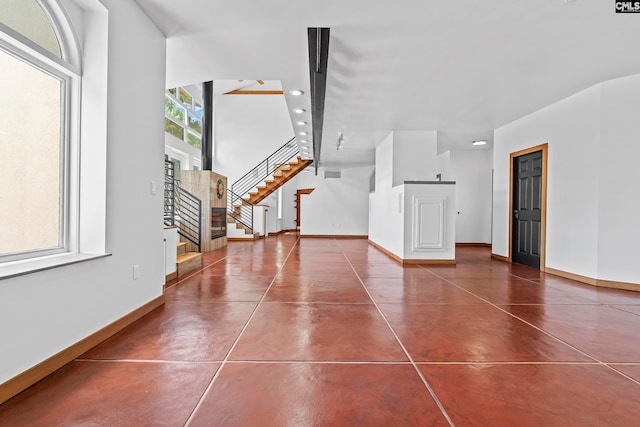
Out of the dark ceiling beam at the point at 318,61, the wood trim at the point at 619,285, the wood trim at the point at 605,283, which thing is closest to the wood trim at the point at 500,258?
the wood trim at the point at 605,283

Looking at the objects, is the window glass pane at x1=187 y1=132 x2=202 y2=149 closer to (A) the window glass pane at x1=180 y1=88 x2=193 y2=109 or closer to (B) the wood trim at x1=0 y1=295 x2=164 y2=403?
(A) the window glass pane at x1=180 y1=88 x2=193 y2=109

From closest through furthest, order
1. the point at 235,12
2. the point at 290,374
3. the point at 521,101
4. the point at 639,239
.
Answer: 1. the point at 290,374
2. the point at 235,12
3. the point at 639,239
4. the point at 521,101

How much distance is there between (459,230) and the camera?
29.7 ft

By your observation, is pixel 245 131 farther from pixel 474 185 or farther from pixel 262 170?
pixel 474 185

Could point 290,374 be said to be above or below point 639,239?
below

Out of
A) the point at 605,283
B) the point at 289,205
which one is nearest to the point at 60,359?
the point at 605,283

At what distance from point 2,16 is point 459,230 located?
9.29 m

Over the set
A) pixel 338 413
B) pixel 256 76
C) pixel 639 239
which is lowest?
pixel 338 413

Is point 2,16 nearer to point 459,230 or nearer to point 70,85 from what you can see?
point 70,85

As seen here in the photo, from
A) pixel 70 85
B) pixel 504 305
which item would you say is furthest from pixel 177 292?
pixel 504 305

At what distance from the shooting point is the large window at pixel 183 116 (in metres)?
9.85

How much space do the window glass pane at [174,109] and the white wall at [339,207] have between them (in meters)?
4.84

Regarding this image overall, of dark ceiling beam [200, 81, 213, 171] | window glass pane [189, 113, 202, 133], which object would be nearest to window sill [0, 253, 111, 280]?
dark ceiling beam [200, 81, 213, 171]

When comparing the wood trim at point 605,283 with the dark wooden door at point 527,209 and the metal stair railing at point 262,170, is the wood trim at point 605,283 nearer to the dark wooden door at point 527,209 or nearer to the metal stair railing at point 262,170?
the dark wooden door at point 527,209
